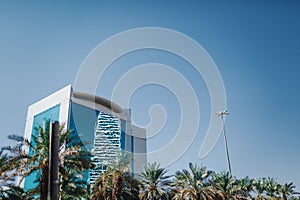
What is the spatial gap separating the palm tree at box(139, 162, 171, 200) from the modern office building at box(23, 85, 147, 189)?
30102 mm

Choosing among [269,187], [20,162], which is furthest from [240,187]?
[20,162]

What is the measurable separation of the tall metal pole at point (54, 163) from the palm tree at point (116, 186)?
25782mm

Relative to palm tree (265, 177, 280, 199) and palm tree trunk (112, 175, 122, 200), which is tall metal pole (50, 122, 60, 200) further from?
palm tree (265, 177, 280, 199)

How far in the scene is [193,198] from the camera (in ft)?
117

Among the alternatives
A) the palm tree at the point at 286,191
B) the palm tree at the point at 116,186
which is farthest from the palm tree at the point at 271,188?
the palm tree at the point at 116,186

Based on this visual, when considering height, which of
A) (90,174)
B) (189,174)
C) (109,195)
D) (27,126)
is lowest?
(109,195)

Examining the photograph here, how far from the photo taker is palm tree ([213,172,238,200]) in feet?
130

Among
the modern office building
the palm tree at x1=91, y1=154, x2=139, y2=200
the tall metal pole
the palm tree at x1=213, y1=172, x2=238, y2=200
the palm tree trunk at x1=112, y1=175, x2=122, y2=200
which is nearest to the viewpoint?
the tall metal pole

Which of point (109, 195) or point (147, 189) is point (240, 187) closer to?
point (147, 189)

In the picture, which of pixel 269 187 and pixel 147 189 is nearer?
pixel 147 189

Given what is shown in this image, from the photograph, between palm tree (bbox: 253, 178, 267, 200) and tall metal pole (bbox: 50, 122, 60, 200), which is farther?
palm tree (bbox: 253, 178, 267, 200)

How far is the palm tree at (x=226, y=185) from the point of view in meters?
39.6

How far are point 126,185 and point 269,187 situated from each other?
2556 centimetres

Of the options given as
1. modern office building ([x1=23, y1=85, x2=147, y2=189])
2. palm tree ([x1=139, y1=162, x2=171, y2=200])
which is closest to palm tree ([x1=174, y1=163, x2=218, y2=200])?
palm tree ([x1=139, y1=162, x2=171, y2=200])
